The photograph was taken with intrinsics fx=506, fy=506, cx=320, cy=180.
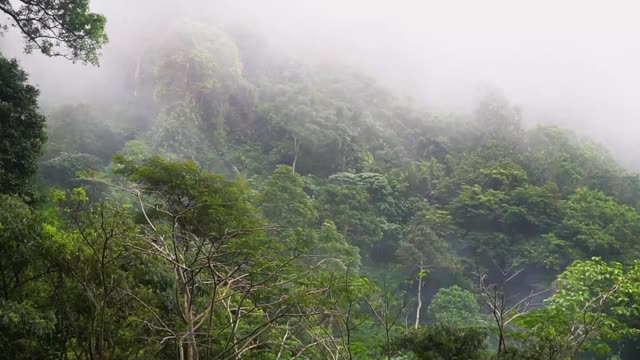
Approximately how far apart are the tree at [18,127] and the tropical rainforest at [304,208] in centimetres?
4

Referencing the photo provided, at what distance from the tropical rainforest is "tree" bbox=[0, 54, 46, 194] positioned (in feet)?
0.13

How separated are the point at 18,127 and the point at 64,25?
3.00 metres

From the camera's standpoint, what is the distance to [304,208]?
17.8 m

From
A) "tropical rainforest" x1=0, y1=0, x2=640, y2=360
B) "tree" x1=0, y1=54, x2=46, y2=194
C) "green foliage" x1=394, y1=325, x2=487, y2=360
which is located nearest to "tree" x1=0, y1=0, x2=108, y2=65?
"tropical rainforest" x1=0, y1=0, x2=640, y2=360

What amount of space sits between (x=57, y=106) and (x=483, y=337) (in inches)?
1285

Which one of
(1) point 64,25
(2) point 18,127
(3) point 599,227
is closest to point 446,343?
(1) point 64,25

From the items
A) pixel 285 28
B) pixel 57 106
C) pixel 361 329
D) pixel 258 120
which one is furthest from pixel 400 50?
pixel 361 329

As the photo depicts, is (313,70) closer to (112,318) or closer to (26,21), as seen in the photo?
(26,21)

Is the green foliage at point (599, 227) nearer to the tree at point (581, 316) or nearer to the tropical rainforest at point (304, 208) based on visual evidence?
the tropical rainforest at point (304, 208)

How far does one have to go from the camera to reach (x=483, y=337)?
5238mm

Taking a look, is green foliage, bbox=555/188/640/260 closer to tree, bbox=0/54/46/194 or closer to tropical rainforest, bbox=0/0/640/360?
tropical rainforest, bbox=0/0/640/360

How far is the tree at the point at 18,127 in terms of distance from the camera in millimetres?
9672

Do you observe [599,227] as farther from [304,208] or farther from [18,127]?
[18,127]

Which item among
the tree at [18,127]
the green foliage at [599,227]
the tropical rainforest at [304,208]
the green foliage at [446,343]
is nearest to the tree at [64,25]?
the tropical rainforest at [304,208]
